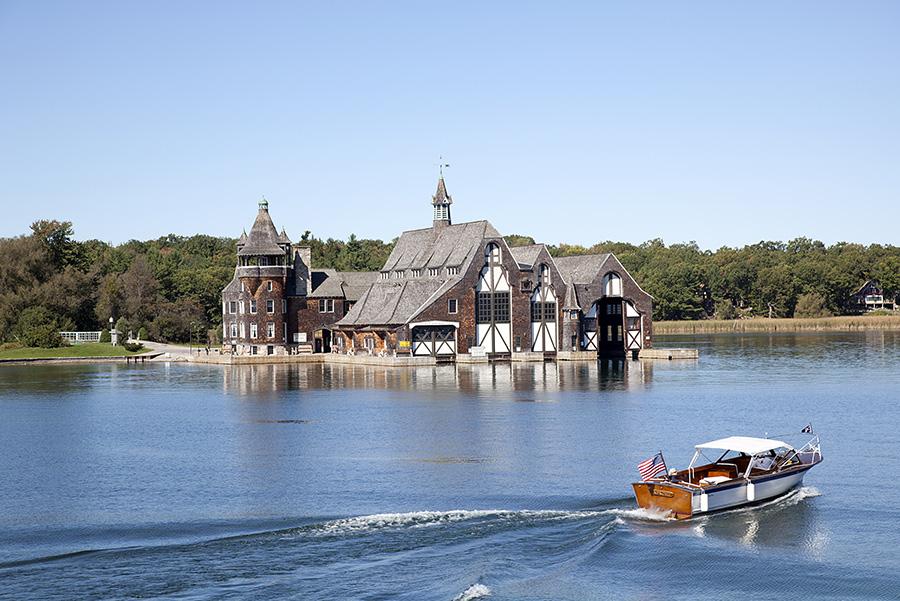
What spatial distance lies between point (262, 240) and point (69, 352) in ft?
89.7

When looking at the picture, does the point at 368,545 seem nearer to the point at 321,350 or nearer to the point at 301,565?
the point at 301,565

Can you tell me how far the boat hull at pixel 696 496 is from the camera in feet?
109

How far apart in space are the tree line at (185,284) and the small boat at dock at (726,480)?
99233 mm

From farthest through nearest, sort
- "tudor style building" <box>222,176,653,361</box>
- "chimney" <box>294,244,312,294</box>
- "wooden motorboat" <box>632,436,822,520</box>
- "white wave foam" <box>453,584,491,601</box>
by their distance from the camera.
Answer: "chimney" <box>294,244,312,294</box> → "tudor style building" <box>222,176,653,361</box> → "wooden motorboat" <box>632,436,822,520</box> → "white wave foam" <box>453,584,491,601</box>

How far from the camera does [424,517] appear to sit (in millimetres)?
33000

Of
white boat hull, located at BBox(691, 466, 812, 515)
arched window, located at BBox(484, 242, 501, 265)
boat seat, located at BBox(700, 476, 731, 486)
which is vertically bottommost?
white boat hull, located at BBox(691, 466, 812, 515)

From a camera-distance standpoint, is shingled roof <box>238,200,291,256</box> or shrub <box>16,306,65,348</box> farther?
shrub <box>16,306,65,348</box>

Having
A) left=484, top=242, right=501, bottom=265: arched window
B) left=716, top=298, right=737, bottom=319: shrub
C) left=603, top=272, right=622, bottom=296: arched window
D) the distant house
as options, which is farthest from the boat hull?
the distant house

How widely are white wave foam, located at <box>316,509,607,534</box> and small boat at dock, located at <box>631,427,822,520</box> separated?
192 cm

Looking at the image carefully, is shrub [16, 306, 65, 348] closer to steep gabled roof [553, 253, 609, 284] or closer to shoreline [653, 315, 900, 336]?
steep gabled roof [553, 253, 609, 284]

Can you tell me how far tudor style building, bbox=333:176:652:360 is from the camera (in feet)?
333

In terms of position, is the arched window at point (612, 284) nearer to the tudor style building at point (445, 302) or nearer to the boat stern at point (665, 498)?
the tudor style building at point (445, 302)

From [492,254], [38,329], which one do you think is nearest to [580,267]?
[492,254]

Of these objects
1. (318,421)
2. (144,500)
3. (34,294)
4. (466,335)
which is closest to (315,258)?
(34,294)
